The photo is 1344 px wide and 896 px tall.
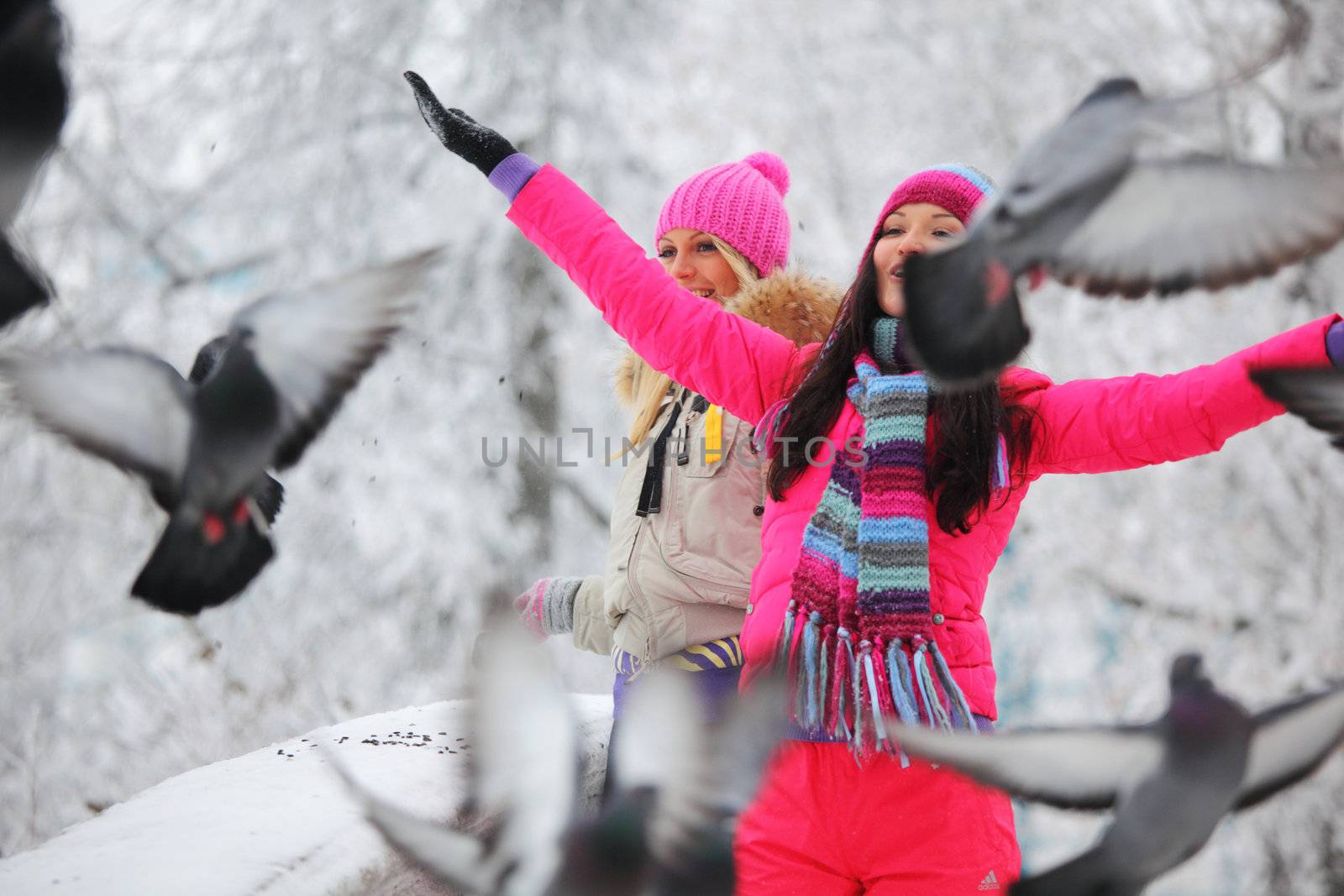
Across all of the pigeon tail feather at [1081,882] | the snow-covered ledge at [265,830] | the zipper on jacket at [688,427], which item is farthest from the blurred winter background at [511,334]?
the pigeon tail feather at [1081,882]

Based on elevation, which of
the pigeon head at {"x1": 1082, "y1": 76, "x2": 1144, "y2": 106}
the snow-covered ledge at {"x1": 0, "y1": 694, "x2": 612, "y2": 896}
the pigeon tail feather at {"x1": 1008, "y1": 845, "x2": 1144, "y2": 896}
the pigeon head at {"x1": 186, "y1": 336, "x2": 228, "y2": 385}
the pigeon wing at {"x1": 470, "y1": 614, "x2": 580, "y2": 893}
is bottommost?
the snow-covered ledge at {"x1": 0, "y1": 694, "x2": 612, "y2": 896}

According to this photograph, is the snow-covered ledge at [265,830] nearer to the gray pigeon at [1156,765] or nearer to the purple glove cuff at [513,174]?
the gray pigeon at [1156,765]

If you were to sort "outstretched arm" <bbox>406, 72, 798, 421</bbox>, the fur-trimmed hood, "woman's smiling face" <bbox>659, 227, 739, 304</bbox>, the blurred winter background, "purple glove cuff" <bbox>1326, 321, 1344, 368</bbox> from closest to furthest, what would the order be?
1. "purple glove cuff" <bbox>1326, 321, 1344, 368</bbox>
2. "outstretched arm" <bbox>406, 72, 798, 421</bbox>
3. the fur-trimmed hood
4. "woman's smiling face" <bbox>659, 227, 739, 304</bbox>
5. the blurred winter background

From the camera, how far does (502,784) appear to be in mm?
914

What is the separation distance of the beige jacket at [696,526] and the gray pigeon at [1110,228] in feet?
2.78

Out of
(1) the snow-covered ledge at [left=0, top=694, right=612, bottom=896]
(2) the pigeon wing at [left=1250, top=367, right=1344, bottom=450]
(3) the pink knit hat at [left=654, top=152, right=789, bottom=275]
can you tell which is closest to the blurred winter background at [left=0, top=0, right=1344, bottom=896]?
(3) the pink knit hat at [left=654, top=152, right=789, bottom=275]

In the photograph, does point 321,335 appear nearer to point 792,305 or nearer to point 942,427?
point 942,427

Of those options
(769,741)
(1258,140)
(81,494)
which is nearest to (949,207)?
(769,741)

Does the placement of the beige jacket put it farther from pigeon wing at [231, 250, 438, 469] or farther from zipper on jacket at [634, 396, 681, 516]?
pigeon wing at [231, 250, 438, 469]

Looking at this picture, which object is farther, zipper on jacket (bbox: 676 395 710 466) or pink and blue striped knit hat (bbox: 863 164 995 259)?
zipper on jacket (bbox: 676 395 710 466)

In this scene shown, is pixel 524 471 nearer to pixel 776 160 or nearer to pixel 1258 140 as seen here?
pixel 776 160

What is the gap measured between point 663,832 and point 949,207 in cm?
91

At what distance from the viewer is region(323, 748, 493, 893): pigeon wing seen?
34.2 inches

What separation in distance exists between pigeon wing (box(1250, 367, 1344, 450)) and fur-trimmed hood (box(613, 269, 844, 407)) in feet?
2.90
